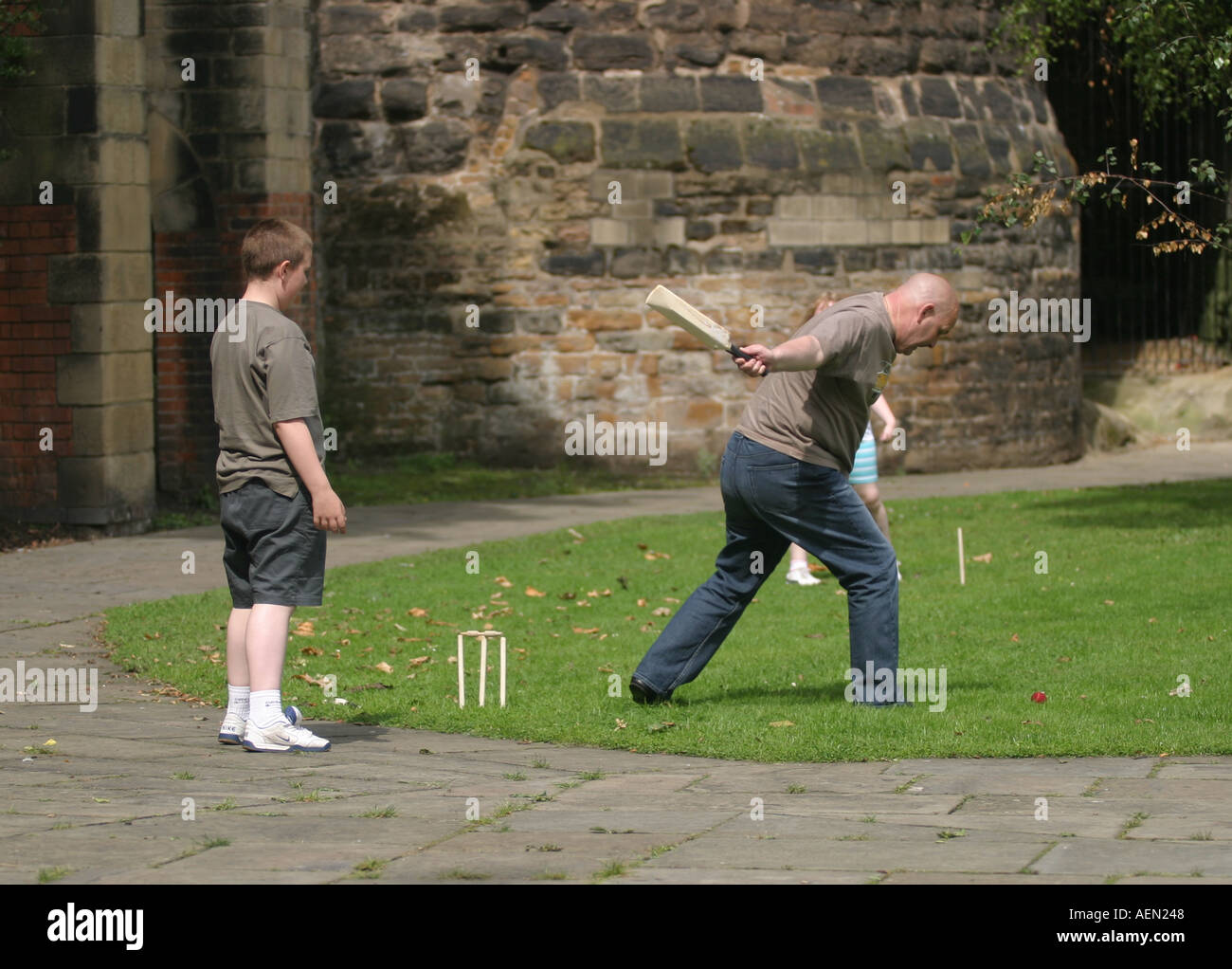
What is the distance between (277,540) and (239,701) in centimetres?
67

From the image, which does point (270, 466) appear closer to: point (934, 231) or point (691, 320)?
point (691, 320)

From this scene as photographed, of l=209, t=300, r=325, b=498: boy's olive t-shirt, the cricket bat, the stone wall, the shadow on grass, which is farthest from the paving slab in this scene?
the stone wall

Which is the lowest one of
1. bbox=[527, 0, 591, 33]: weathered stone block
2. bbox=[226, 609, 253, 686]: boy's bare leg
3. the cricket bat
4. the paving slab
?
the paving slab

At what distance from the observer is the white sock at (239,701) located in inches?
252

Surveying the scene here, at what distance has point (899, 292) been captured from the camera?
679cm

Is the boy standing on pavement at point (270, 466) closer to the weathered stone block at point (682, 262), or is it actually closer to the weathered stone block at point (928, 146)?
the weathered stone block at point (682, 262)

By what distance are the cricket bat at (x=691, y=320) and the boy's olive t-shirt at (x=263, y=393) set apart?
4.15 ft

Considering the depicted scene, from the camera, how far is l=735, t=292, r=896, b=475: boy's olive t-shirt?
6594 mm

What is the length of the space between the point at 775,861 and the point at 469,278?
41.4ft

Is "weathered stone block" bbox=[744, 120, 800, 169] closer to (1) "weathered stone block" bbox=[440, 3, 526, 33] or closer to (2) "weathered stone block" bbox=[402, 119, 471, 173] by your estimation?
(1) "weathered stone block" bbox=[440, 3, 526, 33]

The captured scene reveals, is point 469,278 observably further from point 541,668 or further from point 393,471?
point 541,668

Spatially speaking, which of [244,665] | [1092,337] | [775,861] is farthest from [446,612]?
[1092,337]

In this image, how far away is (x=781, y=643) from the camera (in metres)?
8.69

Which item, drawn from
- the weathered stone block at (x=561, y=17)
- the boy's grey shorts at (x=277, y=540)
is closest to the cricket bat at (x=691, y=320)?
the boy's grey shorts at (x=277, y=540)
